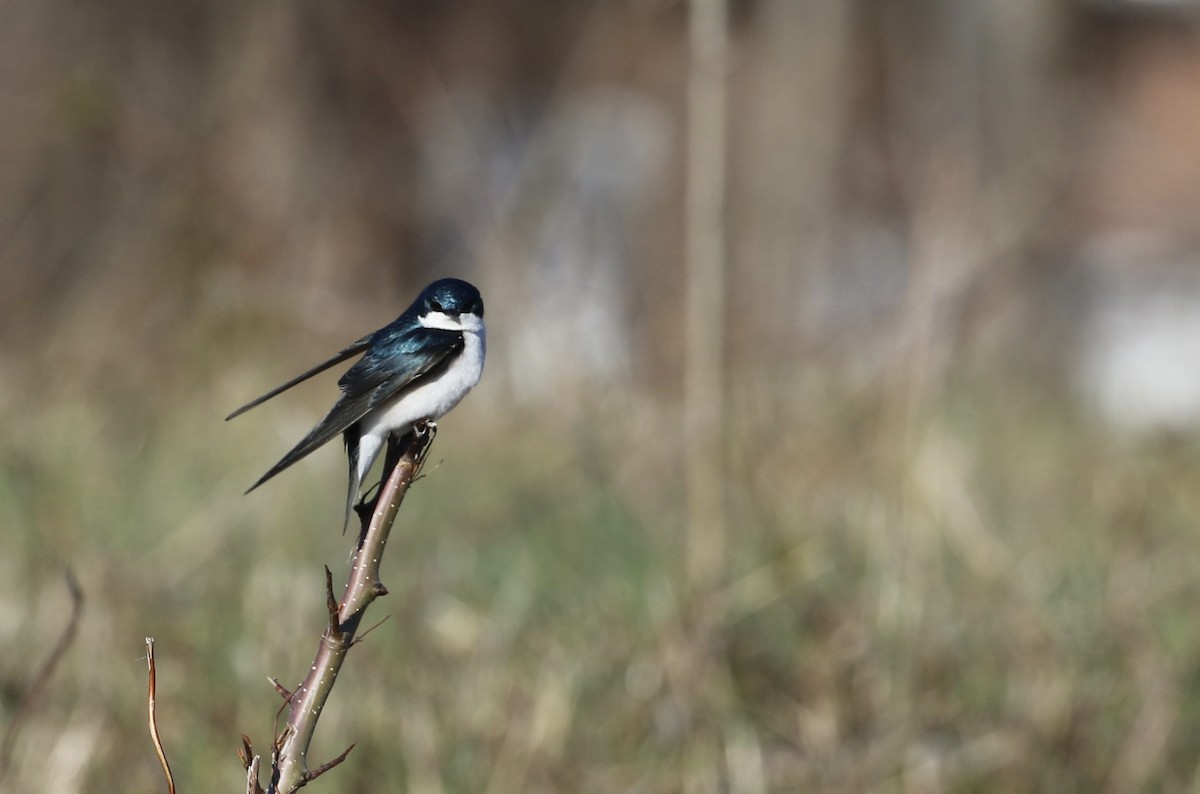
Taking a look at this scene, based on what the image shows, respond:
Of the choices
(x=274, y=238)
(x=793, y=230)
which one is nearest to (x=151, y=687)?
(x=274, y=238)

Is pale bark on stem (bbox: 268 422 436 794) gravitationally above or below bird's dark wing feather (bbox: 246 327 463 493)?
below

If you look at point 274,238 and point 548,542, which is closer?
point 548,542

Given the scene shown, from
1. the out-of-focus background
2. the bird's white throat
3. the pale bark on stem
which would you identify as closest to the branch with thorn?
the pale bark on stem

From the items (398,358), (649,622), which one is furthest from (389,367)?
(649,622)

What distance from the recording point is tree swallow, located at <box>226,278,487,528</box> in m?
1.52

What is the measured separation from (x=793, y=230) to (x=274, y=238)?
5.53m

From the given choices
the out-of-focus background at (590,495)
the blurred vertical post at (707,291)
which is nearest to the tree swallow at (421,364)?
the out-of-focus background at (590,495)

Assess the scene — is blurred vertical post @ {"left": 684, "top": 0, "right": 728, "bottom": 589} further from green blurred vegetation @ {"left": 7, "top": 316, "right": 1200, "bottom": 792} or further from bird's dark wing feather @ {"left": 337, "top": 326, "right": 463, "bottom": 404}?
bird's dark wing feather @ {"left": 337, "top": 326, "right": 463, "bottom": 404}

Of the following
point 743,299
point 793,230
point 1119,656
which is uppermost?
point 793,230

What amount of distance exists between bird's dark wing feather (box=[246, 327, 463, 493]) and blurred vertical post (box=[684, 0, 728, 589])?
1.92m

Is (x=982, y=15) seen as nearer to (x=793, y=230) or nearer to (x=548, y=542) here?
(x=793, y=230)

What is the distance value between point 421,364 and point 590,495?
3.26 metres

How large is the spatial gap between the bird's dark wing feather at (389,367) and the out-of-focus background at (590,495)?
150cm

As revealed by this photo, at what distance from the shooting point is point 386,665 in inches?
136
